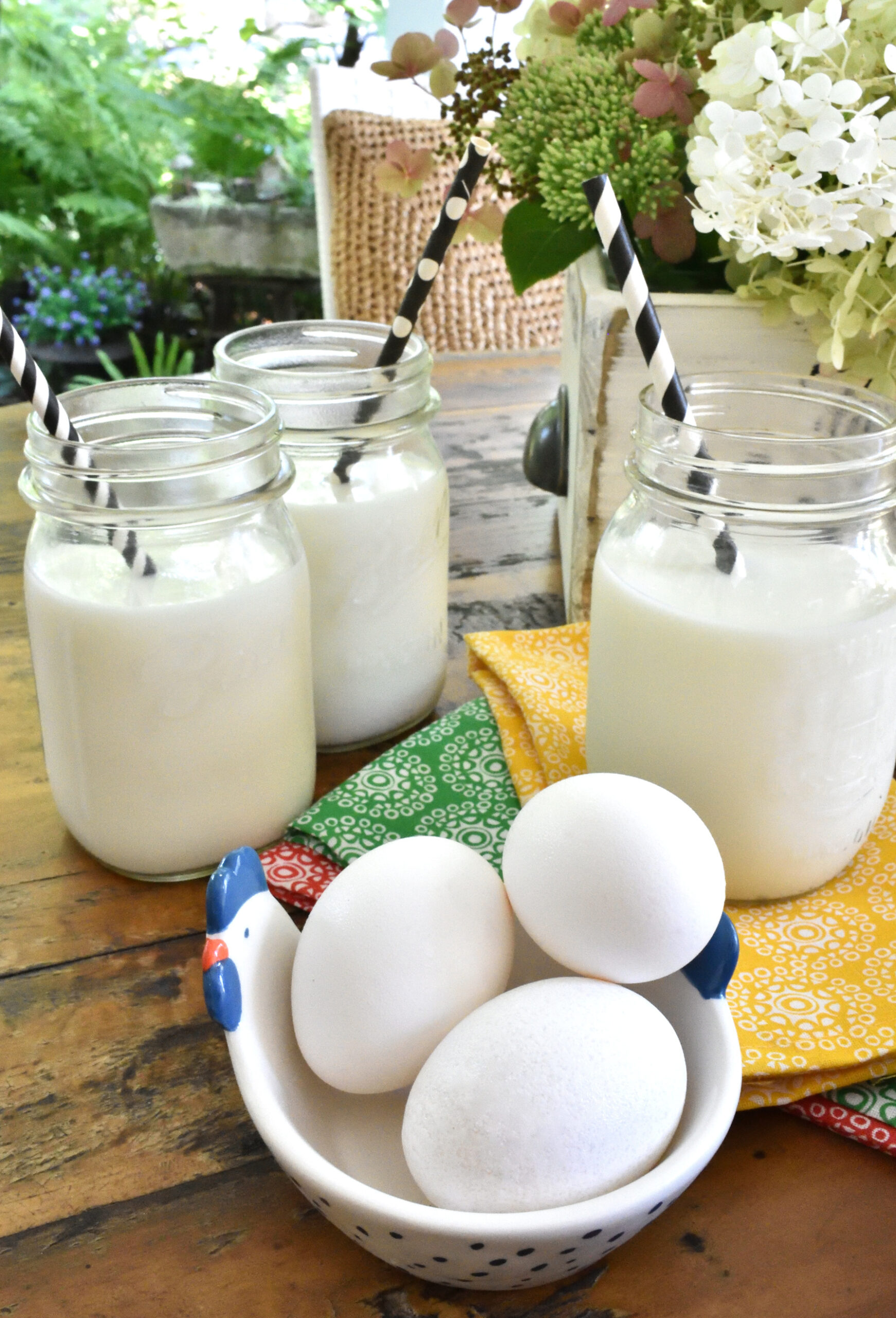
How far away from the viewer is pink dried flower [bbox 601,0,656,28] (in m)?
0.71

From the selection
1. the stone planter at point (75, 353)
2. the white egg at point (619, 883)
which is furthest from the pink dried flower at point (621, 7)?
the stone planter at point (75, 353)

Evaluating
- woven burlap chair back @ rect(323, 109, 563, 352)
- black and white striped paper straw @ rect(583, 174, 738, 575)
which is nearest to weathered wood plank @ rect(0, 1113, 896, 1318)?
black and white striped paper straw @ rect(583, 174, 738, 575)

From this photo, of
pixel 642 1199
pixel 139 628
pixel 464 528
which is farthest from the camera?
pixel 464 528

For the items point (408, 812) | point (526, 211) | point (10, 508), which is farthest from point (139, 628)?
point (10, 508)

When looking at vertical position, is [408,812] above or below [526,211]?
below

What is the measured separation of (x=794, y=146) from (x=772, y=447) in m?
0.16

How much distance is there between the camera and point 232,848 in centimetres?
60

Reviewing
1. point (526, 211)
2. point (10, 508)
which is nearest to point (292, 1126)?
point (526, 211)

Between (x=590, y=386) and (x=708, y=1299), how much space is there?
55 centimetres

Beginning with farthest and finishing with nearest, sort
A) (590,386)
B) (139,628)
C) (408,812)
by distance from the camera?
1. (590,386)
2. (408,812)
3. (139,628)

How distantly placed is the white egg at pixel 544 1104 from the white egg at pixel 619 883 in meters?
0.03

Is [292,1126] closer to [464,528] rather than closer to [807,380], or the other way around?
[807,380]

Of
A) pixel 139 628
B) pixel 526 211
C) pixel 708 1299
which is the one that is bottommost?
pixel 708 1299

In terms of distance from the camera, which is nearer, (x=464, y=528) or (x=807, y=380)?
(x=807, y=380)
